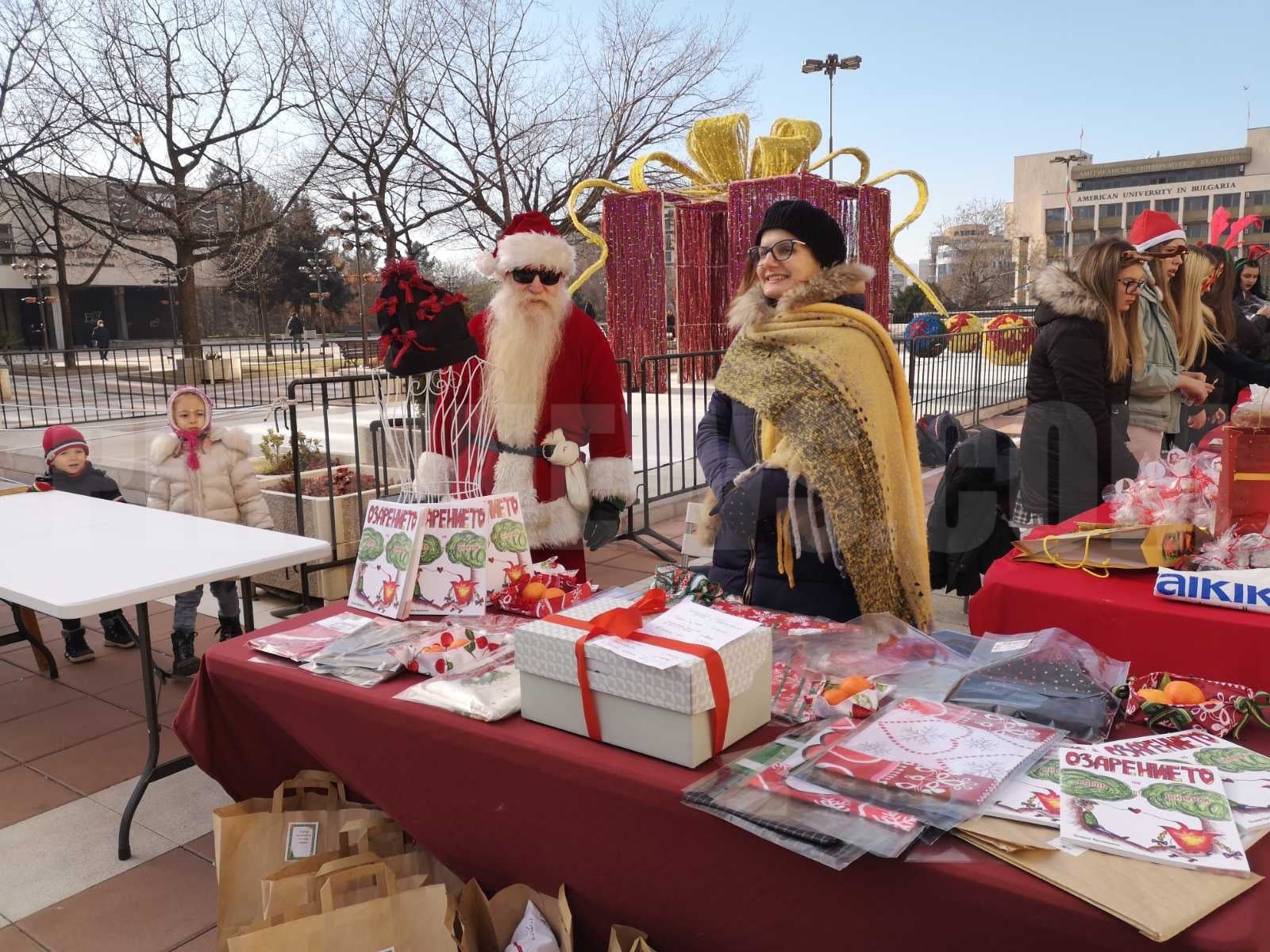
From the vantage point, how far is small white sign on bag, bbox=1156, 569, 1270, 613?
1920 mm

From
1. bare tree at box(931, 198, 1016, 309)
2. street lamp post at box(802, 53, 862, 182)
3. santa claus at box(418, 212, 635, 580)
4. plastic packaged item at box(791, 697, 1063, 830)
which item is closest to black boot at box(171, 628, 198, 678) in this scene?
santa claus at box(418, 212, 635, 580)

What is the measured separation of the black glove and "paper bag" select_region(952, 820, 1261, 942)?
224cm

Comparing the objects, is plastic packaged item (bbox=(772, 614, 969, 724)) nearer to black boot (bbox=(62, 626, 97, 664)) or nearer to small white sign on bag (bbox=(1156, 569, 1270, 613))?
small white sign on bag (bbox=(1156, 569, 1270, 613))

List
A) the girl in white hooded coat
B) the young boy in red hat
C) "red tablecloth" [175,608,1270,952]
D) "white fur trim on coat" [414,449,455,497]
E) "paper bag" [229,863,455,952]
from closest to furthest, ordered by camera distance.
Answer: "red tablecloth" [175,608,1270,952] → "paper bag" [229,863,455,952] → "white fur trim on coat" [414,449,455,497] → the girl in white hooded coat → the young boy in red hat

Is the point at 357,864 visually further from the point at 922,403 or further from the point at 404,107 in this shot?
the point at 404,107

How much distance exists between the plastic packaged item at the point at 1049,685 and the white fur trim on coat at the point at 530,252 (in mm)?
2039

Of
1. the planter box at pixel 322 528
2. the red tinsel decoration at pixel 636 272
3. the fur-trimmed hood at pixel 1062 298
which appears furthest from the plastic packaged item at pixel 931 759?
the red tinsel decoration at pixel 636 272

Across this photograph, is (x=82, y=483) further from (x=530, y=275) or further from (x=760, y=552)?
(x=760, y=552)

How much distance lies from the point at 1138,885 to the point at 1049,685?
521 mm

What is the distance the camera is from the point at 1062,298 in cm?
331

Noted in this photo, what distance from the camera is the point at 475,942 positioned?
163 centimetres

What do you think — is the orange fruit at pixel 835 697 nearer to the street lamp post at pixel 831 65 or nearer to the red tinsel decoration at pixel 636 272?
the red tinsel decoration at pixel 636 272

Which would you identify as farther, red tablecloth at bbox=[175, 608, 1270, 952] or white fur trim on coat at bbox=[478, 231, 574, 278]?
white fur trim on coat at bbox=[478, 231, 574, 278]

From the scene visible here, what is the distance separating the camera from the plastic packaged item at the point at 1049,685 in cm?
142
